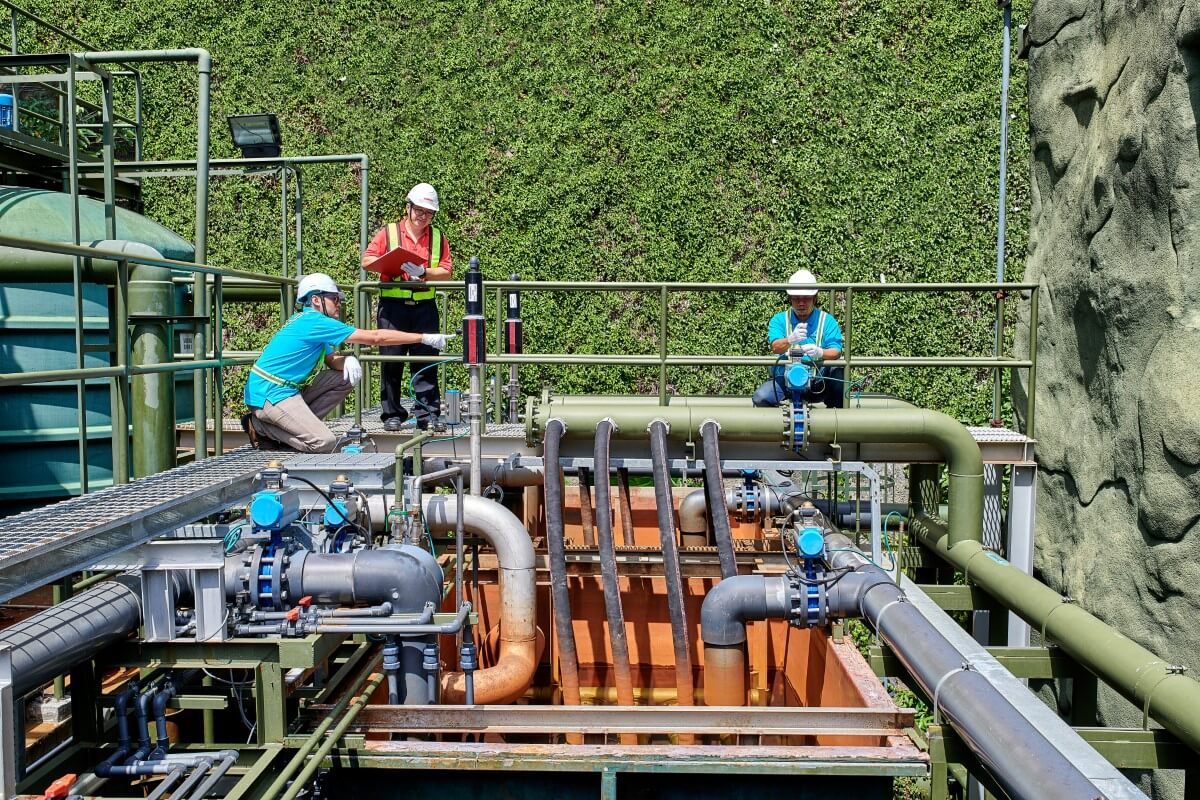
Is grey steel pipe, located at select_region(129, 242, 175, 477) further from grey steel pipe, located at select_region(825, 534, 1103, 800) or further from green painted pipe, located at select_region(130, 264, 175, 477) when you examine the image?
grey steel pipe, located at select_region(825, 534, 1103, 800)

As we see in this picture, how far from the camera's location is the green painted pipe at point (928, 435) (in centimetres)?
752

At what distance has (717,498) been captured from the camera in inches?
272

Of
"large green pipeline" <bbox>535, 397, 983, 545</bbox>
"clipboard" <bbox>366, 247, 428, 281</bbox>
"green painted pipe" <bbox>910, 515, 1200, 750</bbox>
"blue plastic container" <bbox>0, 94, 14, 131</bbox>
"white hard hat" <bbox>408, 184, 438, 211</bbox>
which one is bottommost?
"green painted pipe" <bbox>910, 515, 1200, 750</bbox>

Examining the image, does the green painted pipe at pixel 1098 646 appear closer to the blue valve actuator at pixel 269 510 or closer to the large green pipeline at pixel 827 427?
the large green pipeline at pixel 827 427

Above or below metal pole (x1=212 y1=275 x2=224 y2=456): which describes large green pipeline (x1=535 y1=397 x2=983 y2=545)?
below

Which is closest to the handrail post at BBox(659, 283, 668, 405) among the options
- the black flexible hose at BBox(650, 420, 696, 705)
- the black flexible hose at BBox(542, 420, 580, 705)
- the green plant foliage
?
the black flexible hose at BBox(650, 420, 696, 705)

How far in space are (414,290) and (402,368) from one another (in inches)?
28.2

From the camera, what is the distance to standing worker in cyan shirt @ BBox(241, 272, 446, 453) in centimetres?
698

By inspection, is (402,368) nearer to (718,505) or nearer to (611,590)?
(611,590)

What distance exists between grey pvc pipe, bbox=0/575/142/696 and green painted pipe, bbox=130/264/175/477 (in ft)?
6.73

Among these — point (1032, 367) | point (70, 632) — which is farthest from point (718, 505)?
point (70, 632)

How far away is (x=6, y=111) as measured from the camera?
8305 mm

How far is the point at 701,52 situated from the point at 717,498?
384 inches

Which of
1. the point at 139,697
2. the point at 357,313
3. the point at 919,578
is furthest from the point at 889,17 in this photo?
the point at 139,697
